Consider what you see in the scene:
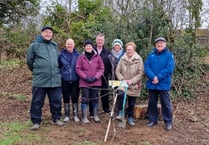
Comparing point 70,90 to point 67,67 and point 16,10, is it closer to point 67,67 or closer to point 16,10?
point 67,67

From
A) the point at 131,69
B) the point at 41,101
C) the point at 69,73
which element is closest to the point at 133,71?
the point at 131,69

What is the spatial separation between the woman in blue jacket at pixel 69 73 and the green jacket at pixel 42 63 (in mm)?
271

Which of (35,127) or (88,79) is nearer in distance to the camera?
(35,127)

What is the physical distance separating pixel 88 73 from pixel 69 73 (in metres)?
0.37

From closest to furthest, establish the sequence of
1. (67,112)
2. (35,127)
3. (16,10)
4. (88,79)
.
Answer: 1. (35,127)
2. (88,79)
3. (67,112)
4. (16,10)

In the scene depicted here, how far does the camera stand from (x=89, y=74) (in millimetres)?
6801

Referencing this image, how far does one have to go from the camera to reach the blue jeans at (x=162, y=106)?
664 cm

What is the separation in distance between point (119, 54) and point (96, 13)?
243 inches

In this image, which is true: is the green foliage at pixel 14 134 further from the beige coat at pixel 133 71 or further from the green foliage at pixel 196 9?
the green foliage at pixel 196 9

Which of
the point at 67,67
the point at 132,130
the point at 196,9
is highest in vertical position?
the point at 196,9

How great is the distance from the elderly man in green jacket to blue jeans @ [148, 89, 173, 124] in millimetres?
1836

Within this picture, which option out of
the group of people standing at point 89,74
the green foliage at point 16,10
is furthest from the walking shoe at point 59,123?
the green foliage at point 16,10

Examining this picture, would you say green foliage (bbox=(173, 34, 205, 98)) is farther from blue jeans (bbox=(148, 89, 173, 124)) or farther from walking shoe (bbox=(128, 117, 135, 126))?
walking shoe (bbox=(128, 117, 135, 126))

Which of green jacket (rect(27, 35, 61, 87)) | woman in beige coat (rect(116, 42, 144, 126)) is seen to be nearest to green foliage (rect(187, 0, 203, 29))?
woman in beige coat (rect(116, 42, 144, 126))
